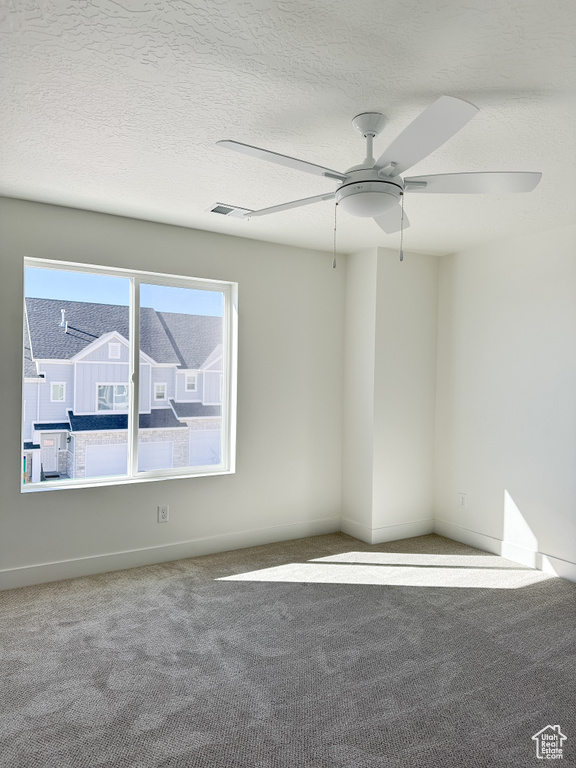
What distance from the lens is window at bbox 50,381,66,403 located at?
3535 mm

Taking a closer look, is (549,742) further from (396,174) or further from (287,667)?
(396,174)

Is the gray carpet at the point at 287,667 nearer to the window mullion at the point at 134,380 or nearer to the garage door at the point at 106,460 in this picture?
the garage door at the point at 106,460

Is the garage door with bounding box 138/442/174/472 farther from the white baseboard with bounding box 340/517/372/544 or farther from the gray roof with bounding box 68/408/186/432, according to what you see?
the white baseboard with bounding box 340/517/372/544

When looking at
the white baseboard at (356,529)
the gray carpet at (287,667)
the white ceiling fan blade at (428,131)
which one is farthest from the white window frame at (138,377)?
the white ceiling fan blade at (428,131)

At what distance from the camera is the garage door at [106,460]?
3682mm

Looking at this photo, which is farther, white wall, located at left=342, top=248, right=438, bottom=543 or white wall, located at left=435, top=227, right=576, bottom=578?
white wall, located at left=342, top=248, right=438, bottom=543

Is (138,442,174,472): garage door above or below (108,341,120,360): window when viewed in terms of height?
below

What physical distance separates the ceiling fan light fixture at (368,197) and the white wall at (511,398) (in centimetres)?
220

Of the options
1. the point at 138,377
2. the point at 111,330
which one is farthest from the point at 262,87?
the point at 138,377

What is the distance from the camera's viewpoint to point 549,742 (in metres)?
1.97

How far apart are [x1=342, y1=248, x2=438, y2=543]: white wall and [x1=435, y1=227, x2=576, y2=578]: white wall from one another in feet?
0.50

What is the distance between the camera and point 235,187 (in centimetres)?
303

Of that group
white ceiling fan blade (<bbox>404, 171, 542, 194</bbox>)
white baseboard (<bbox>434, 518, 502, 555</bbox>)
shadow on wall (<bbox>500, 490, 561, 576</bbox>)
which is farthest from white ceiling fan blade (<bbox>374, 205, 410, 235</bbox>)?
white baseboard (<bbox>434, 518, 502, 555</bbox>)

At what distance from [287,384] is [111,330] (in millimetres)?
1459
